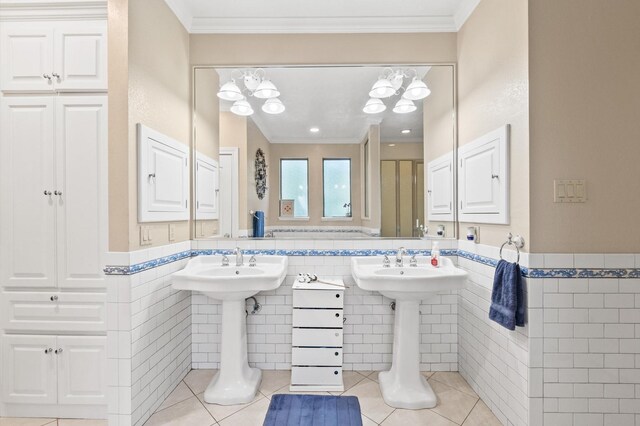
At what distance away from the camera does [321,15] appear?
2496mm

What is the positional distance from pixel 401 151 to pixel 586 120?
1.21m

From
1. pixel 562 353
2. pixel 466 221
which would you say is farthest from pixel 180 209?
pixel 562 353

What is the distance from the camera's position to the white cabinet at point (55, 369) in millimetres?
1957

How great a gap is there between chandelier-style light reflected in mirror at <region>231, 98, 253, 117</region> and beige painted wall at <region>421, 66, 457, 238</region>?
1443 mm

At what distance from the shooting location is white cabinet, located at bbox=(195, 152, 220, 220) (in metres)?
2.62

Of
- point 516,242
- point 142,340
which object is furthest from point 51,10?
point 516,242

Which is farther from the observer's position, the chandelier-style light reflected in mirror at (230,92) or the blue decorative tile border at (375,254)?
the chandelier-style light reflected in mirror at (230,92)

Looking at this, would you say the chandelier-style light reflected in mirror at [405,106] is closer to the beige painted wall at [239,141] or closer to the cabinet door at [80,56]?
the beige painted wall at [239,141]

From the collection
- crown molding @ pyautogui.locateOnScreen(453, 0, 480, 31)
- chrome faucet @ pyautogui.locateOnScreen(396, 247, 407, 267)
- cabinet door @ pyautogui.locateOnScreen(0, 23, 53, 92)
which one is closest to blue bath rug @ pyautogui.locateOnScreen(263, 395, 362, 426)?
chrome faucet @ pyautogui.locateOnScreen(396, 247, 407, 267)

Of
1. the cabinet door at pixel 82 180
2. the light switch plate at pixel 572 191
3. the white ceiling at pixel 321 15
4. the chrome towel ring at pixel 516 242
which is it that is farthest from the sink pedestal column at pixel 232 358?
the white ceiling at pixel 321 15

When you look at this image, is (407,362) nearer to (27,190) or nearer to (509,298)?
(509,298)

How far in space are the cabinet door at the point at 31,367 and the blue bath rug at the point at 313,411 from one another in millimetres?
1356

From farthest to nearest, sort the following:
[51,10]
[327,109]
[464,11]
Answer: [327,109], [464,11], [51,10]

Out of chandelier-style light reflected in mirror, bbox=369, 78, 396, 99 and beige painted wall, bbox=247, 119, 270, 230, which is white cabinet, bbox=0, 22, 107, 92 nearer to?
beige painted wall, bbox=247, 119, 270, 230
